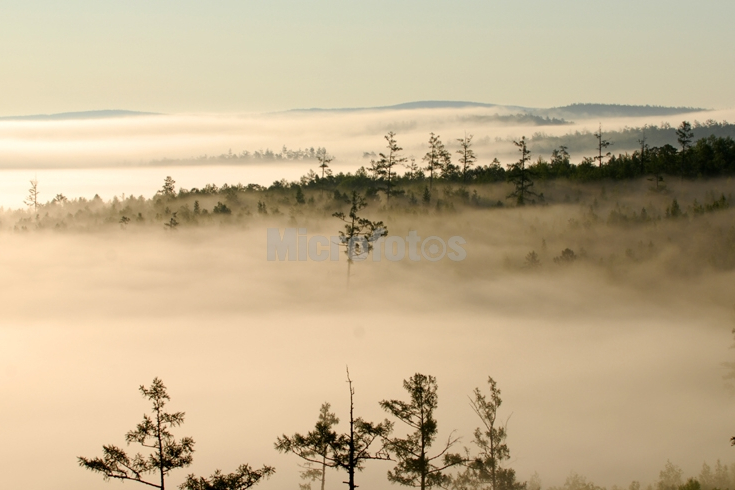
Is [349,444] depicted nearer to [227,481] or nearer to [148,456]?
[227,481]

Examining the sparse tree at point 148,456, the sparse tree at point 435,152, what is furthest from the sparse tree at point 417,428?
the sparse tree at point 435,152

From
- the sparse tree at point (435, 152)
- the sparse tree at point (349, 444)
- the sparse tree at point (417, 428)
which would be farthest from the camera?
the sparse tree at point (435, 152)

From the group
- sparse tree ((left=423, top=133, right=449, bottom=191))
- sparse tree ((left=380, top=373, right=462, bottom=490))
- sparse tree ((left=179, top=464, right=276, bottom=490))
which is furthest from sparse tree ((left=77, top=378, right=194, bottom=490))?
sparse tree ((left=423, top=133, right=449, bottom=191))

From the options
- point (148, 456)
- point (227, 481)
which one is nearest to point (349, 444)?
point (227, 481)

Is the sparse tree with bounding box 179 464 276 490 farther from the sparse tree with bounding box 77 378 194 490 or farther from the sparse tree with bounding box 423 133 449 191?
the sparse tree with bounding box 423 133 449 191

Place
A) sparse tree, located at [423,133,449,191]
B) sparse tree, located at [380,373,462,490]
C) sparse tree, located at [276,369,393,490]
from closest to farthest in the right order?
1. sparse tree, located at [276,369,393,490]
2. sparse tree, located at [380,373,462,490]
3. sparse tree, located at [423,133,449,191]

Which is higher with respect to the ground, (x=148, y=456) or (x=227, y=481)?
(x=148, y=456)

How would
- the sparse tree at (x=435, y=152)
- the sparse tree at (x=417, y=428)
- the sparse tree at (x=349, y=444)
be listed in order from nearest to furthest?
the sparse tree at (x=349, y=444)
the sparse tree at (x=417, y=428)
the sparse tree at (x=435, y=152)

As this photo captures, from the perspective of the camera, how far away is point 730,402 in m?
144

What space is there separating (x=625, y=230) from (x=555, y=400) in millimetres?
54823

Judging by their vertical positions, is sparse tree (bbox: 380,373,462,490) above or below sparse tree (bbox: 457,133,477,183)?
below

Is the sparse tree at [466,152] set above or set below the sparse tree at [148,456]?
above

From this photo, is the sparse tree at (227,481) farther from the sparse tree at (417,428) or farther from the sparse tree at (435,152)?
the sparse tree at (435,152)

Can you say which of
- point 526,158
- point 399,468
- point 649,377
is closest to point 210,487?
point 399,468
